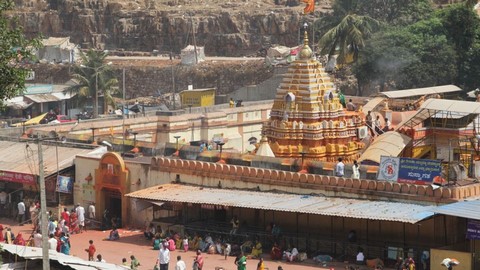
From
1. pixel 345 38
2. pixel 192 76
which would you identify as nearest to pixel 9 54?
pixel 345 38

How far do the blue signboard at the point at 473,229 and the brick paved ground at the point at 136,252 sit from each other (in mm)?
3423

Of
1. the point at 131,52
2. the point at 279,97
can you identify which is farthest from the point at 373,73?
the point at 131,52

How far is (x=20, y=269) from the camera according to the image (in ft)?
99.8

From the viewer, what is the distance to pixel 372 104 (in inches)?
1992

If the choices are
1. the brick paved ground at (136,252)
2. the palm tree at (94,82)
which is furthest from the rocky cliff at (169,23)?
the brick paved ground at (136,252)

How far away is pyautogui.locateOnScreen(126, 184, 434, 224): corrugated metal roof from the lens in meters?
33.5

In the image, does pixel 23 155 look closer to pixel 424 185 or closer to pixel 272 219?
pixel 272 219

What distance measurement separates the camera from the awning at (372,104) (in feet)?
163

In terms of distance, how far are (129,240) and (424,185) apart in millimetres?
9233

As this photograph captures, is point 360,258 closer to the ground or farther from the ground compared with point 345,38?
closer to the ground

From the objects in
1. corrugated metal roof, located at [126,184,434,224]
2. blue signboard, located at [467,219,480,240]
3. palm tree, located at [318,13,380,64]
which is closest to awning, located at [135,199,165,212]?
corrugated metal roof, located at [126,184,434,224]

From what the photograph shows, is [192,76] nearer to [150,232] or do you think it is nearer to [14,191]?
[14,191]

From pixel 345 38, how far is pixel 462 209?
106ft

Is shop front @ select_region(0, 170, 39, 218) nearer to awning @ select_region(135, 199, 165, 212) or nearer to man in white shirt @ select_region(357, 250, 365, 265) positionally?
awning @ select_region(135, 199, 165, 212)
